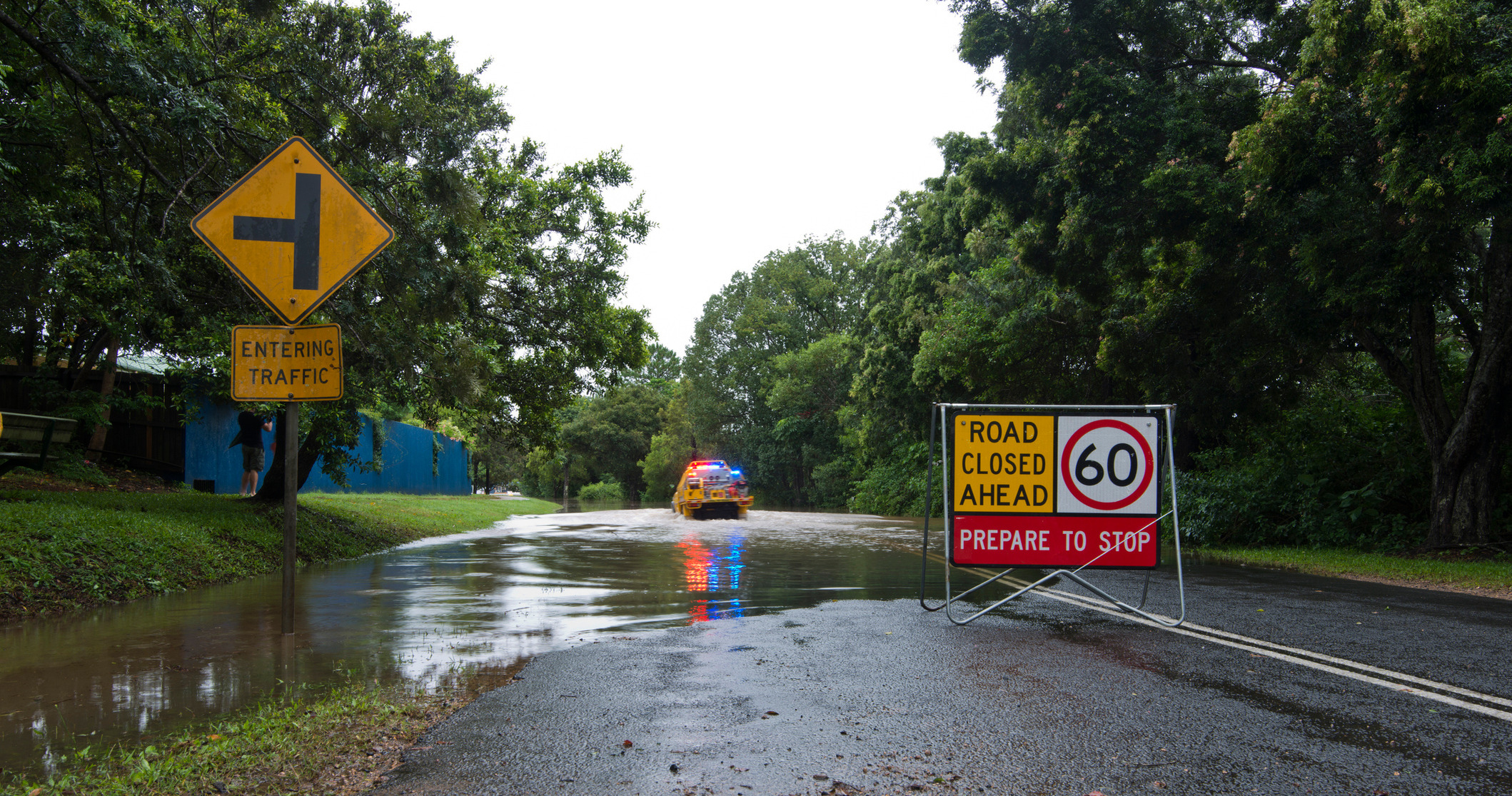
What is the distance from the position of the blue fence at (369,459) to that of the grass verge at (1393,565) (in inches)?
604

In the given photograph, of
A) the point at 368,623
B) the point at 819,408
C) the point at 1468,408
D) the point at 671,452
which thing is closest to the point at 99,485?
the point at 368,623

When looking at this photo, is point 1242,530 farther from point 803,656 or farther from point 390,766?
point 390,766

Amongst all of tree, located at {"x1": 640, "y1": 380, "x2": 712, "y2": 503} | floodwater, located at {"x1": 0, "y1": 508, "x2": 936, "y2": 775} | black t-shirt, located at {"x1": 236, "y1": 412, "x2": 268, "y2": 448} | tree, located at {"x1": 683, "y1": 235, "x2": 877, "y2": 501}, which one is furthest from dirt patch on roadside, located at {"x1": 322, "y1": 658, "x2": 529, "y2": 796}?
tree, located at {"x1": 640, "y1": 380, "x2": 712, "y2": 503}

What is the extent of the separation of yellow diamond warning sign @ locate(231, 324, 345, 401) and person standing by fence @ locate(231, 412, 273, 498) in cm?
1176

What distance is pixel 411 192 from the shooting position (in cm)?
1084

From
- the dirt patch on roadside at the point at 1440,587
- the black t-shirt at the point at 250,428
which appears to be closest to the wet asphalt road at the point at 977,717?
the dirt patch on roadside at the point at 1440,587

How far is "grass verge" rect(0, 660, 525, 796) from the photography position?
141 inches

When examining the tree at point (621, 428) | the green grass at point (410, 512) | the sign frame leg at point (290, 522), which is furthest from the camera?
the tree at point (621, 428)

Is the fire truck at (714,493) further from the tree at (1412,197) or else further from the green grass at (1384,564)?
the tree at (1412,197)

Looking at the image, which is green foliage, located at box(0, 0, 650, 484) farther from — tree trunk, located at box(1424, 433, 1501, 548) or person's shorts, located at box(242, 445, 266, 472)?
tree trunk, located at box(1424, 433, 1501, 548)


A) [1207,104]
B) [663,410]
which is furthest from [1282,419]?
[663,410]

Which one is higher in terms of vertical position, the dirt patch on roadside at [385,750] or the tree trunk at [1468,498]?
the tree trunk at [1468,498]

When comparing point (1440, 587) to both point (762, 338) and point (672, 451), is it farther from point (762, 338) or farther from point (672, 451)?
point (672, 451)

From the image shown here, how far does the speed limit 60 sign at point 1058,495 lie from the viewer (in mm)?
7551
